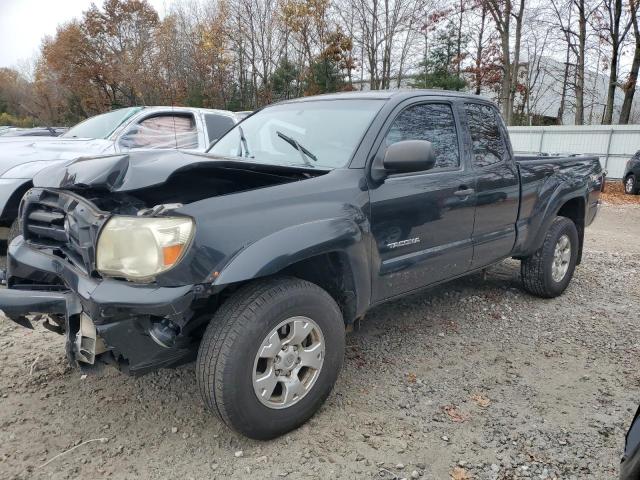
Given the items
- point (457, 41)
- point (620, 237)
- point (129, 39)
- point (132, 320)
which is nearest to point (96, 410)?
point (132, 320)

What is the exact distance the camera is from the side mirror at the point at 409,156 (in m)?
2.83

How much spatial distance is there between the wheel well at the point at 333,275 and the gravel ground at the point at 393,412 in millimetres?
630

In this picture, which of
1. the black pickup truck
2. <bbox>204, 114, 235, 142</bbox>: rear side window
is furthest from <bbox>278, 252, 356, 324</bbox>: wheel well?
<bbox>204, 114, 235, 142</bbox>: rear side window

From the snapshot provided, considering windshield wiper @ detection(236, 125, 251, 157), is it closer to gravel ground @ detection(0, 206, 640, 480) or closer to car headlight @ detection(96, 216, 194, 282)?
car headlight @ detection(96, 216, 194, 282)

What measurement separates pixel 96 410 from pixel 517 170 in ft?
12.2

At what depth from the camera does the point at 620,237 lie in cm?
849

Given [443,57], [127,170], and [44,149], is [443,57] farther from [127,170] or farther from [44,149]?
[127,170]

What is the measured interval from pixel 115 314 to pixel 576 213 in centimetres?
479

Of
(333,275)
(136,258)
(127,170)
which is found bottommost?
(333,275)

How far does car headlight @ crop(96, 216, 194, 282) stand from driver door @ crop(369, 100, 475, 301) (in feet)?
4.09

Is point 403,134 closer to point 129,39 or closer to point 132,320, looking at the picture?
point 132,320

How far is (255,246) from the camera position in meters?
2.33

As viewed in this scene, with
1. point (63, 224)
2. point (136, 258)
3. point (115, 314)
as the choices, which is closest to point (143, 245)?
point (136, 258)

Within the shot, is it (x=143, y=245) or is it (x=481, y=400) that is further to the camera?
(x=481, y=400)
